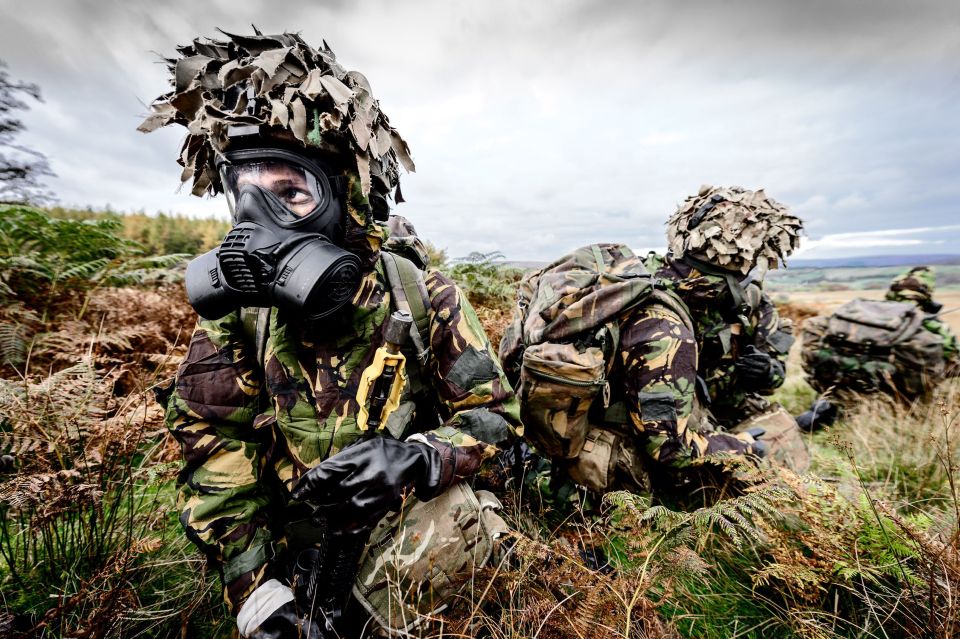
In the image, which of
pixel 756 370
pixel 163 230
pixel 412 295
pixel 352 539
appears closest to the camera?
pixel 352 539

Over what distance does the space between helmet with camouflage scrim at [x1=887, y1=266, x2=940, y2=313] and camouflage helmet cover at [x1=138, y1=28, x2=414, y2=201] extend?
833cm

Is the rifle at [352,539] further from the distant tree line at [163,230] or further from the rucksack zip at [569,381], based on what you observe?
the distant tree line at [163,230]

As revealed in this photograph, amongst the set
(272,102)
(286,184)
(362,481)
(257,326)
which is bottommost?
(362,481)

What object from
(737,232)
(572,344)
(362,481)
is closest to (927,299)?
(737,232)

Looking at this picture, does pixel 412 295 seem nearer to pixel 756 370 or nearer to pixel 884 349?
pixel 756 370

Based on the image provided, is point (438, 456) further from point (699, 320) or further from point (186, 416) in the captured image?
point (699, 320)

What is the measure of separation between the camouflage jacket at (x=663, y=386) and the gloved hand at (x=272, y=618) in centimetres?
213

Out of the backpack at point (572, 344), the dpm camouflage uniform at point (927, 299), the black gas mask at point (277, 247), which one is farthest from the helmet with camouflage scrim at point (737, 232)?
the dpm camouflage uniform at point (927, 299)

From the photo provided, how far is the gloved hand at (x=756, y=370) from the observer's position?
3.83m

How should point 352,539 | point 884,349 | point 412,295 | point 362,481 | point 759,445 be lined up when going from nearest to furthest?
1. point 362,481
2. point 352,539
3. point 412,295
4. point 759,445
5. point 884,349

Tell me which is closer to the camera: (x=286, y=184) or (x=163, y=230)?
(x=286, y=184)

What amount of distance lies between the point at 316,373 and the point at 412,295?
0.59m

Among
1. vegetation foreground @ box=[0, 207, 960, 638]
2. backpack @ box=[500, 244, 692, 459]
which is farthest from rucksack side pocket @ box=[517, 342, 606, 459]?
vegetation foreground @ box=[0, 207, 960, 638]

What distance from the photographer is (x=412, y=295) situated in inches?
78.4
